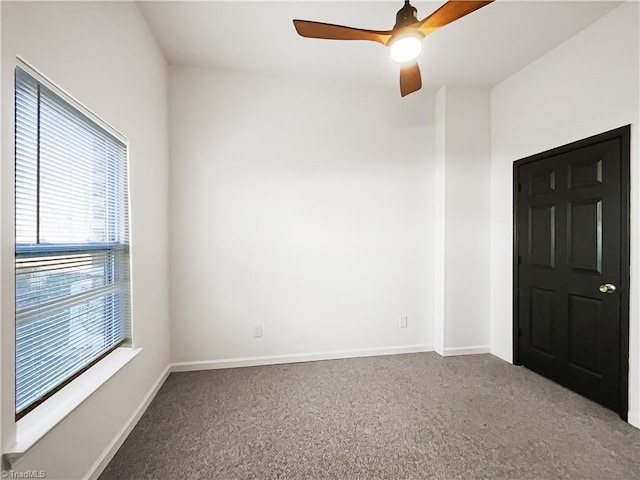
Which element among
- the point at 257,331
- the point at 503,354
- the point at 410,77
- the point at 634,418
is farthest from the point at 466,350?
the point at 410,77

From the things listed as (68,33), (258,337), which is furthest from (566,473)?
(68,33)

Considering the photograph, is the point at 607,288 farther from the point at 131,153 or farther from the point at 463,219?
the point at 131,153

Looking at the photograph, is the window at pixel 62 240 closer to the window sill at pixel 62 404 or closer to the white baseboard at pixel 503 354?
the window sill at pixel 62 404

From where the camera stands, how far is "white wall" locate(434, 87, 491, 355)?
332 centimetres

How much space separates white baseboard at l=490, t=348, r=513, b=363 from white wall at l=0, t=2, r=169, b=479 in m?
3.48

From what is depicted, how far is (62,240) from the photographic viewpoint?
144cm

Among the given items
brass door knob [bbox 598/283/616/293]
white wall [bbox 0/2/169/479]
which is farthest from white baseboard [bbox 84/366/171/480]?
brass door knob [bbox 598/283/616/293]

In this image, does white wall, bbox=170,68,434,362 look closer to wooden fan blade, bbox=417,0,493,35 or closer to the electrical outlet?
the electrical outlet

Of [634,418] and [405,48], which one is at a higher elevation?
[405,48]

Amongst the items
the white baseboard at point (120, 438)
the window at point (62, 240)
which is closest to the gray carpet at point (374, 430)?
the white baseboard at point (120, 438)

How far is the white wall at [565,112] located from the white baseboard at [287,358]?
106cm

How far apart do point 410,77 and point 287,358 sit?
2825mm

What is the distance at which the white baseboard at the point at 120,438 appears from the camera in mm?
1577

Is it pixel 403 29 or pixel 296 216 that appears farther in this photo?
pixel 296 216
